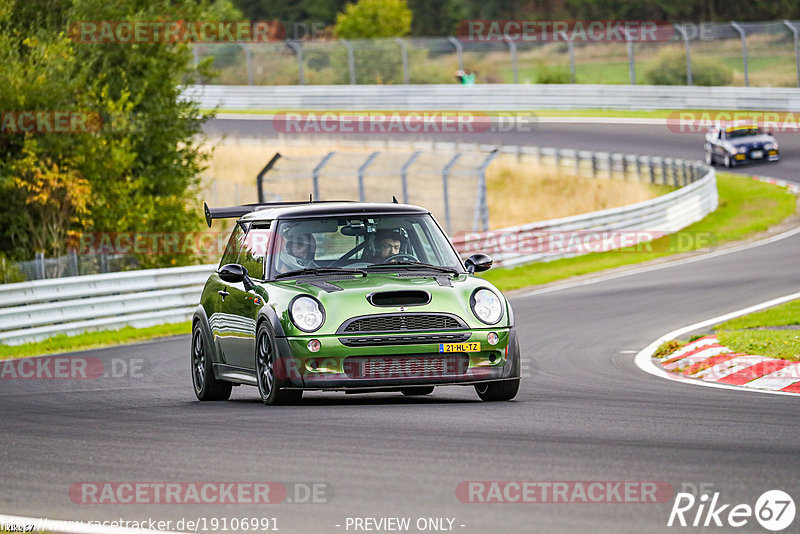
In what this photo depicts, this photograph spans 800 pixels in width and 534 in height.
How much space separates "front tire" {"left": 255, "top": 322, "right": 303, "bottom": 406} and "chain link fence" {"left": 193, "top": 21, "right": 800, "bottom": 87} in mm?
37050

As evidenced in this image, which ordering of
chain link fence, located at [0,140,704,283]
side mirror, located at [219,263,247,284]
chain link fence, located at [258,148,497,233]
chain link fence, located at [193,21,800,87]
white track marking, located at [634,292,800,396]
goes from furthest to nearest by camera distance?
chain link fence, located at [193,21,800,87] < chain link fence, located at [0,140,704,283] < chain link fence, located at [258,148,497,233] < white track marking, located at [634,292,800,396] < side mirror, located at [219,263,247,284]

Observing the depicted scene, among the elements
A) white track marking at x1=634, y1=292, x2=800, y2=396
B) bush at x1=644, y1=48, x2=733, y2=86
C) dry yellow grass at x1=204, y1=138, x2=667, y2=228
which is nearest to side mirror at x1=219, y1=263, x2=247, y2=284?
white track marking at x1=634, y1=292, x2=800, y2=396

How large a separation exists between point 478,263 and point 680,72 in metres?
45.9

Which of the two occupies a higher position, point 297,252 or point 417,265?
point 297,252

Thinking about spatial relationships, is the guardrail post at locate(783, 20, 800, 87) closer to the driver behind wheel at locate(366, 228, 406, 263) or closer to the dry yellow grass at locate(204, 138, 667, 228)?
the dry yellow grass at locate(204, 138, 667, 228)

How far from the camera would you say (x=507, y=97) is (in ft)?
167

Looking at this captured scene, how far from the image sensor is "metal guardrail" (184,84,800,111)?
1801 inches

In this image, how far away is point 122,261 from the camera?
2230 cm

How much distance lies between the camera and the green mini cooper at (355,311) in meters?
9.52

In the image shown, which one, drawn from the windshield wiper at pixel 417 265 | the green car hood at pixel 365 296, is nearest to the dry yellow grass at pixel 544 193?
the windshield wiper at pixel 417 265

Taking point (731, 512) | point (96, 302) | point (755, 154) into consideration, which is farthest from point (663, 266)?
point (731, 512)

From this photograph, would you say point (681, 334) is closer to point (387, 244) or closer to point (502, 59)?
point (387, 244)

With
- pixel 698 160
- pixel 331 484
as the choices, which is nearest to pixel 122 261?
pixel 331 484

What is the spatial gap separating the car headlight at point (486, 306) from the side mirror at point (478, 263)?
542mm
